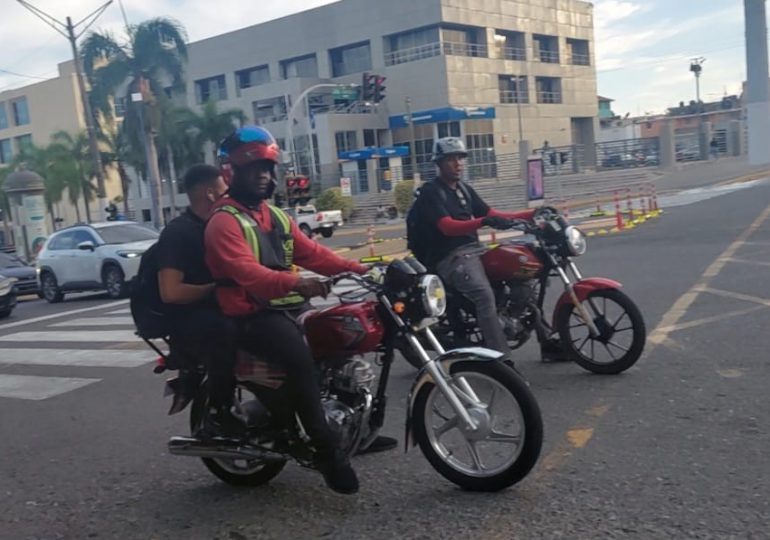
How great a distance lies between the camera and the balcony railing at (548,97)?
2753 inches

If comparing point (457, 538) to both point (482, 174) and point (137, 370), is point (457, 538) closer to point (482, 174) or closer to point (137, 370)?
point (137, 370)

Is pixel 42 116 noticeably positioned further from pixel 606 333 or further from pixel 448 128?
pixel 606 333

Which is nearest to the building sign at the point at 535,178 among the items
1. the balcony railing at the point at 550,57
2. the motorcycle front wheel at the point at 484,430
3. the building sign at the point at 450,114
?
the motorcycle front wheel at the point at 484,430

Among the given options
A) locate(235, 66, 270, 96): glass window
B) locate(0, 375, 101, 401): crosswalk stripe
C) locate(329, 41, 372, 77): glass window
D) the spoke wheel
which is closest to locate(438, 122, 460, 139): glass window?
locate(329, 41, 372, 77): glass window

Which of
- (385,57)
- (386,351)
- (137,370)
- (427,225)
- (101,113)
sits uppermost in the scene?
(385,57)

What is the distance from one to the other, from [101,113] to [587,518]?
40572 millimetres

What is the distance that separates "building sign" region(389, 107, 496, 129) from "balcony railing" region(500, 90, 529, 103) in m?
4.21

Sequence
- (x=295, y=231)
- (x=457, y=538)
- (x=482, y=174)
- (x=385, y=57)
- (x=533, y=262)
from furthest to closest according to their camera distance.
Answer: (x=385, y=57)
(x=482, y=174)
(x=533, y=262)
(x=295, y=231)
(x=457, y=538)

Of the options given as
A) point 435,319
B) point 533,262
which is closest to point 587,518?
point 435,319

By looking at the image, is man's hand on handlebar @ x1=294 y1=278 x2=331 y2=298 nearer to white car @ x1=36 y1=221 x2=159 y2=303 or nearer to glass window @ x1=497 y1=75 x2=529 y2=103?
white car @ x1=36 y1=221 x2=159 y2=303

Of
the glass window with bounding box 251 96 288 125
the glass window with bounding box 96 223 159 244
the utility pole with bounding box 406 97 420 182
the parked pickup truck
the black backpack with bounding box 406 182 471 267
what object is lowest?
the parked pickup truck

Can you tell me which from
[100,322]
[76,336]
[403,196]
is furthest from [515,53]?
[76,336]

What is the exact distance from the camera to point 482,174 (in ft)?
176

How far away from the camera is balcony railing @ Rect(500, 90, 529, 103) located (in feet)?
216
